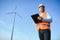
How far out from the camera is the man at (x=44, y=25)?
2.96m

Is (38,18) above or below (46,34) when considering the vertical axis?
above

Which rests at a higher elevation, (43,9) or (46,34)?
(43,9)

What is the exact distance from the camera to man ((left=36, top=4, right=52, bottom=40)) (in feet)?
9.70

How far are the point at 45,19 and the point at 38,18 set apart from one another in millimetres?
122

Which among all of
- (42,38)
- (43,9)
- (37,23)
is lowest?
(42,38)

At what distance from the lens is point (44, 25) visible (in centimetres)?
→ 299

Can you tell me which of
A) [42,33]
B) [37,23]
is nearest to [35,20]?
[37,23]

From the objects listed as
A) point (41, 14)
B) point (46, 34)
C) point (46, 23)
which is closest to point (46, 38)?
point (46, 34)

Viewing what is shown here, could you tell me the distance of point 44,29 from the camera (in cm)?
298

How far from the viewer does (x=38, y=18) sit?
3055mm

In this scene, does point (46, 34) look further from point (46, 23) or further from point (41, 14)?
point (41, 14)

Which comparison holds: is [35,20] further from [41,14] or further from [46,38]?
[46,38]

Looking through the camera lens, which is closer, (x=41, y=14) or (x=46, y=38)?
(x=46, y=38)

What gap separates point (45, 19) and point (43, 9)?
7.1 inches
